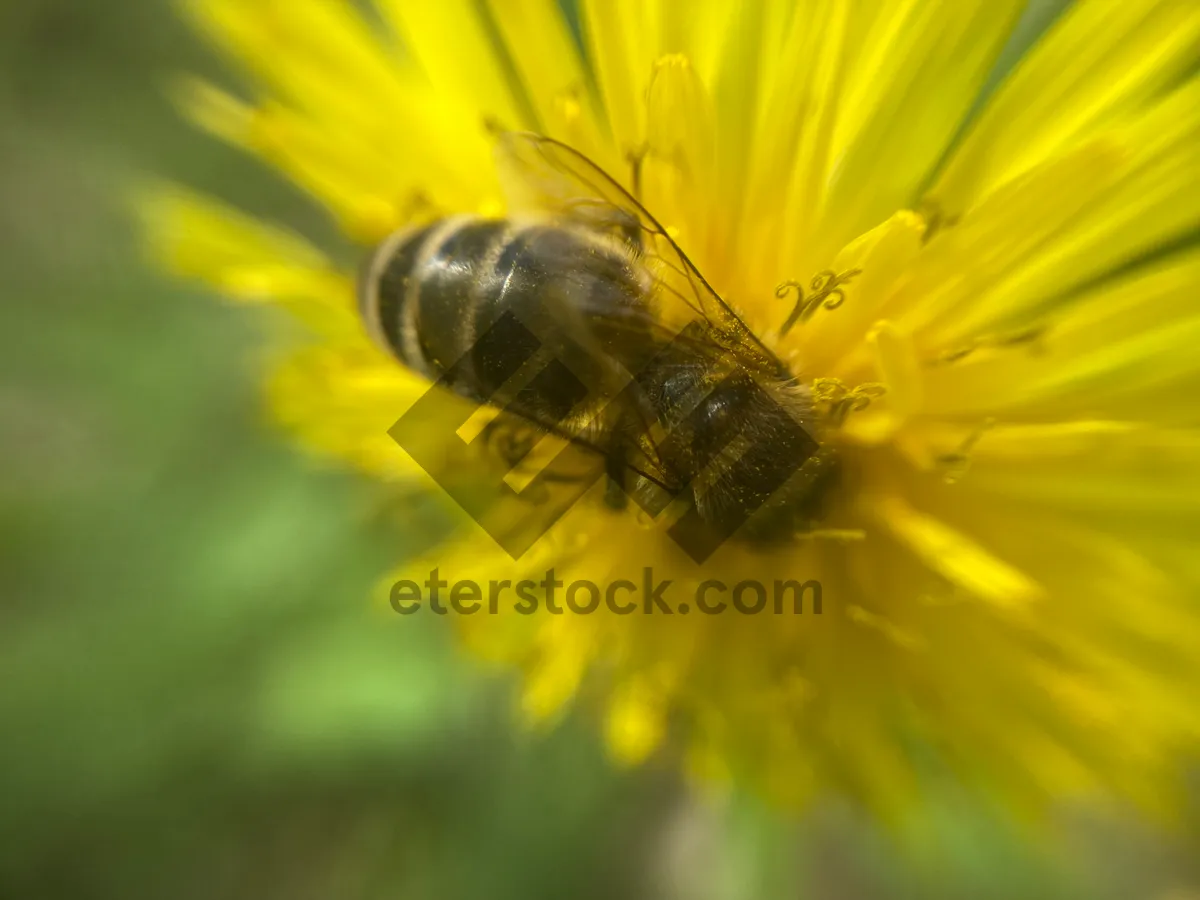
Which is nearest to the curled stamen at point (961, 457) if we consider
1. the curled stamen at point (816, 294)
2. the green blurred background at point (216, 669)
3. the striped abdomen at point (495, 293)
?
the curled stamen at point (816, 294)

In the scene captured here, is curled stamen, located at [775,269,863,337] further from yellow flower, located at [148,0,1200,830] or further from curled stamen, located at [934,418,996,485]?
curled stamen, located at [934,418,996,485]

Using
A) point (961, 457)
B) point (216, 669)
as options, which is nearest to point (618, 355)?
point (961, 457)

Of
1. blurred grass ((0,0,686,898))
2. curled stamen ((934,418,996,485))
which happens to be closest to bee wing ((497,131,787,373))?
curled stamen ((934,418,996,485))

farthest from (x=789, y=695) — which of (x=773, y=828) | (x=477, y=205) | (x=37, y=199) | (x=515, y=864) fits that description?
→ (x=37, y=199)

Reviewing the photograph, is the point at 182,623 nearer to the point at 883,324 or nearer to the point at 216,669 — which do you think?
the point at 216,669

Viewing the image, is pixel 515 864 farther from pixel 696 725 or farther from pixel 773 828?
pixel 696 725
